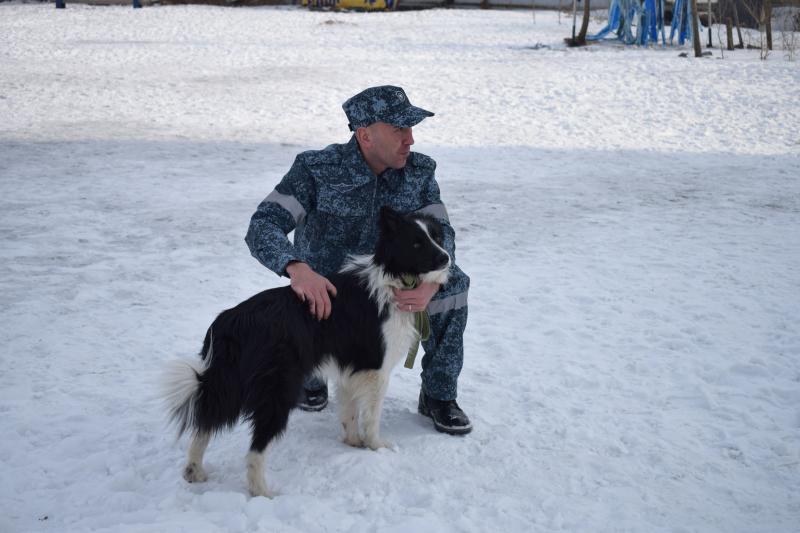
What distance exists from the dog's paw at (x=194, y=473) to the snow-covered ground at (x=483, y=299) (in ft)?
0.13

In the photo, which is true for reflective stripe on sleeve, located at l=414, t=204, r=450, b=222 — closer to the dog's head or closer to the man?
the man

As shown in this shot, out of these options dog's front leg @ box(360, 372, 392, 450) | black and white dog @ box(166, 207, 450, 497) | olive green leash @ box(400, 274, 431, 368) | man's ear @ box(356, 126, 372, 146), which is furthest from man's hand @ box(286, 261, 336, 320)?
man's ear @ box(356, 126, 372, 146)

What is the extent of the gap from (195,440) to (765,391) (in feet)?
10.6

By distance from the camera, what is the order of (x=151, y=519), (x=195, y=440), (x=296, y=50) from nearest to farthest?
(x=151, y=519), (x=195, y=440), (x=296, y=50)

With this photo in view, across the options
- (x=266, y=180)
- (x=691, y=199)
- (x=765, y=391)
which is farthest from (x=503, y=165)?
(x=765, y=391)

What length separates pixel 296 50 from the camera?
19766 millimetres

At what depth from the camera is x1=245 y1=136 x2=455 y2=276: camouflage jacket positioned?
148 inches

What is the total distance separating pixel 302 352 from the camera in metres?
3.27

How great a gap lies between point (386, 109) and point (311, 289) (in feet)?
3.22

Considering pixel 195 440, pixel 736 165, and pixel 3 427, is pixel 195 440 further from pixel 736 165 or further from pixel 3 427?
pixel 736 165

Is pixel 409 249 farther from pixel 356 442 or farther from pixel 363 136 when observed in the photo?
pixel 356 442

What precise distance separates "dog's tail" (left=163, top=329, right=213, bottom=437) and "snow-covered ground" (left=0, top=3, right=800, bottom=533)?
35 cm

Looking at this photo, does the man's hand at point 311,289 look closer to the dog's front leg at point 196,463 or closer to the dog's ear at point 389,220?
the dog's ear at point 389,220

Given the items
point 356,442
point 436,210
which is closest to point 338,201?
point 436,210
